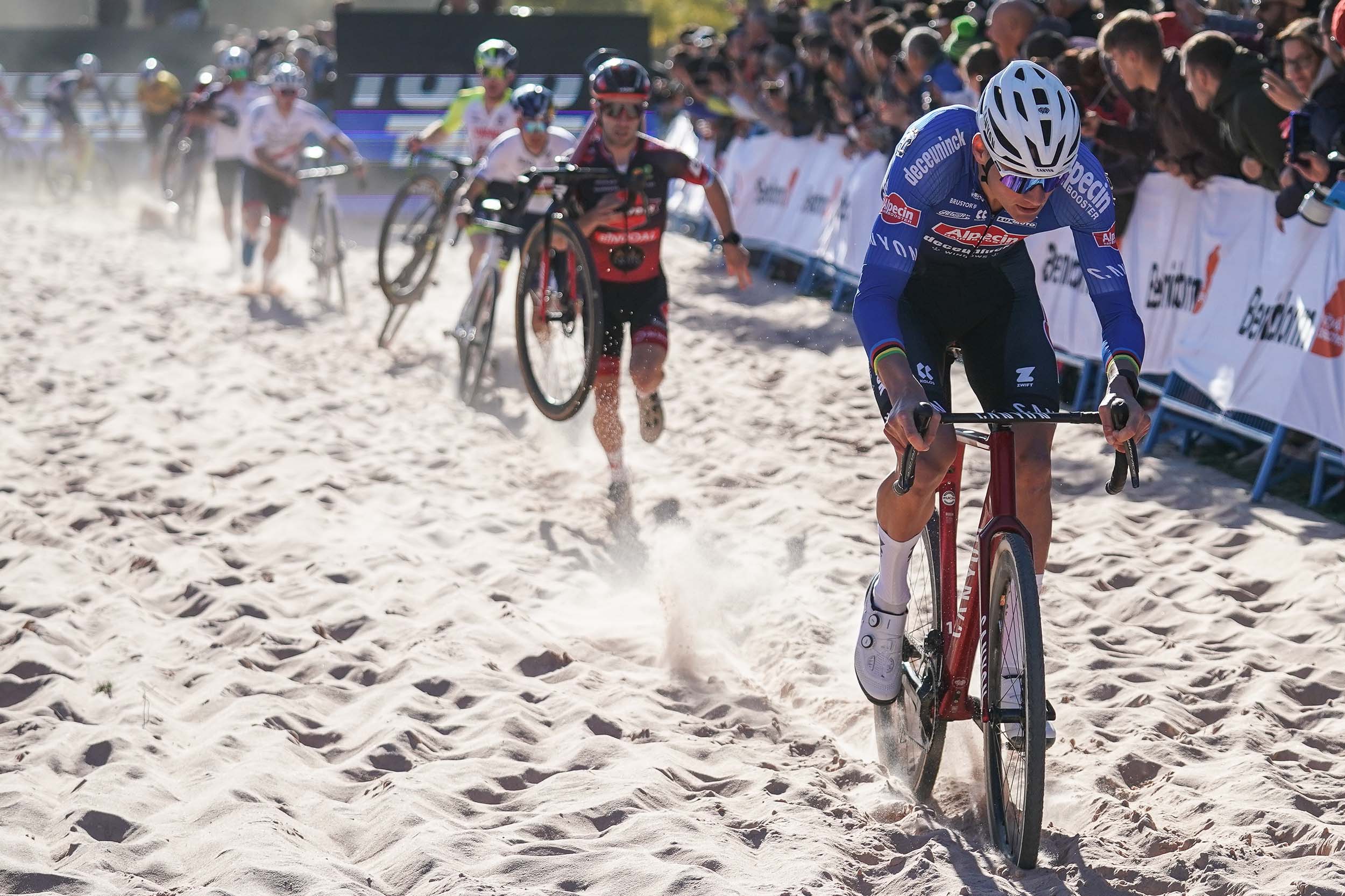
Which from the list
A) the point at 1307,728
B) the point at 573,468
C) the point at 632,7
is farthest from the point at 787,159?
the point at 632,7

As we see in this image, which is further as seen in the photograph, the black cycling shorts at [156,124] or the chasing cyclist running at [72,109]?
the chasing cyclist running at [72,109]

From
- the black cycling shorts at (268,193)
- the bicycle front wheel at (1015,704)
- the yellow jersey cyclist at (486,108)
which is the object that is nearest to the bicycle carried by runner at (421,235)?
the yellow jersey cyclist at (486,108)

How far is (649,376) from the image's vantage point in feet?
24.9

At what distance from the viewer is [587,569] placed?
22.0ft

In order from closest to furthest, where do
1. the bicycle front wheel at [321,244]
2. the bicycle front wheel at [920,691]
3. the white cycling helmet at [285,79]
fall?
1. the bicycle front wheel at [920,691]
2. the bicycle front wheel at [321,244]
3. the white cycling helmet at [285,79]

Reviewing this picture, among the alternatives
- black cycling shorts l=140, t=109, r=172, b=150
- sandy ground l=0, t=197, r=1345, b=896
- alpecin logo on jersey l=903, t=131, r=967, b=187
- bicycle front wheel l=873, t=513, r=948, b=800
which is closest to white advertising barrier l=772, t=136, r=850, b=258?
sandy ground l=0, t=197, r=1345, b=896

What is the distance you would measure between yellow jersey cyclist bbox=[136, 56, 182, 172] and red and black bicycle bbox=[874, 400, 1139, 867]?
921 inches

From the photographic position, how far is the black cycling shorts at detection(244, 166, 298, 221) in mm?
14203

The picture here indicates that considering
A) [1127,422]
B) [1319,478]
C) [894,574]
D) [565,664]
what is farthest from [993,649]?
[1319,478]

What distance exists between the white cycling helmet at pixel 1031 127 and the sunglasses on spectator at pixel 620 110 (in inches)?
145

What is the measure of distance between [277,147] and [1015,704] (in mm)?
11667

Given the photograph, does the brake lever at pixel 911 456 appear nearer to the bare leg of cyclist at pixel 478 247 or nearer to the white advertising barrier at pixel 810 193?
the bare leg of cyclist at pixel 478 247

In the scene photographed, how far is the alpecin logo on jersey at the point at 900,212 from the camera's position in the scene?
4211mm

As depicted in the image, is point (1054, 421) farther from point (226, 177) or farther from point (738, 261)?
point (226, 177)
